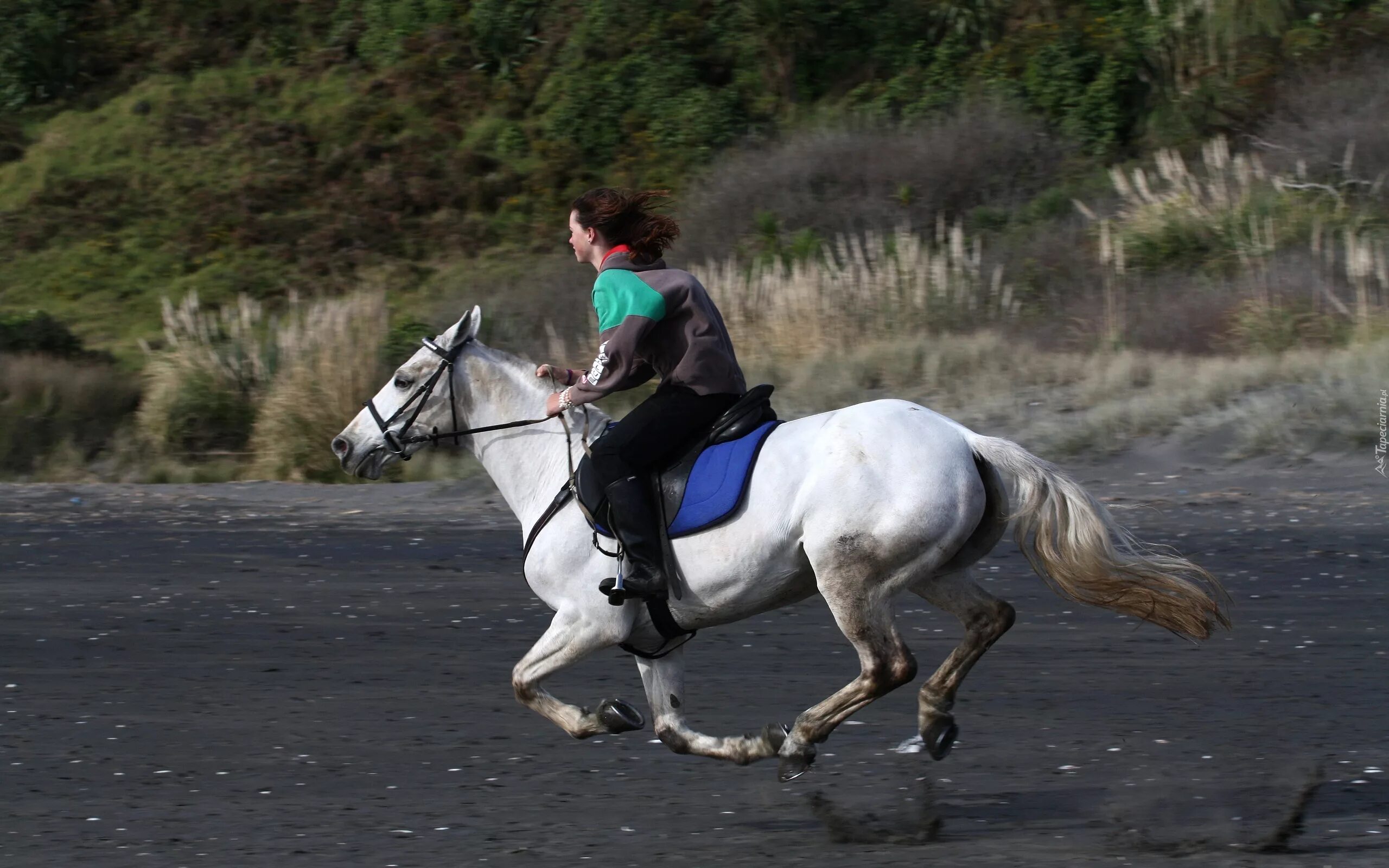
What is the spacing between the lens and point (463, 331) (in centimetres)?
684

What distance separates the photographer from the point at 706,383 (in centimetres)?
630

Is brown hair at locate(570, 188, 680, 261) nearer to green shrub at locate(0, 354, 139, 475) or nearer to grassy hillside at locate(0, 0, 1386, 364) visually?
green shrub at locate(0, 354, 139, 475)

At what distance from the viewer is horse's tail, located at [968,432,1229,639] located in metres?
6.25

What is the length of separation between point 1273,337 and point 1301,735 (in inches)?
510

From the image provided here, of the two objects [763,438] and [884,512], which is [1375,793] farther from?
[763,438]

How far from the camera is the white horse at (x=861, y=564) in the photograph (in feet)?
19.9

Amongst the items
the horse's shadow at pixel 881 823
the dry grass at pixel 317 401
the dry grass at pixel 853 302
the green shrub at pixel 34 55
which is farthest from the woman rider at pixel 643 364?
the green shrub at pixel 34 55

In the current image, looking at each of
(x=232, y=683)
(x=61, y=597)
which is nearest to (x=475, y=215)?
(x=61, y=597)

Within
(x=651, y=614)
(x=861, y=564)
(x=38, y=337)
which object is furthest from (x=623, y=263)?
(x=38, y=337)

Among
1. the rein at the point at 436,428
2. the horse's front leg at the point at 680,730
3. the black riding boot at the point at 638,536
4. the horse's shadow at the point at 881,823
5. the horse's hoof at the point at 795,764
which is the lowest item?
the horse's shadow at the point at 881,823

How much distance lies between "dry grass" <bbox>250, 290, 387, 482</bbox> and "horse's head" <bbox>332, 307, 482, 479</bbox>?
11.4m

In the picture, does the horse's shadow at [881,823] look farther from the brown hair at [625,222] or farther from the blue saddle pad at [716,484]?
the brown hair at [625,222]

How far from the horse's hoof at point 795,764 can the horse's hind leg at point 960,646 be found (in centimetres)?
46

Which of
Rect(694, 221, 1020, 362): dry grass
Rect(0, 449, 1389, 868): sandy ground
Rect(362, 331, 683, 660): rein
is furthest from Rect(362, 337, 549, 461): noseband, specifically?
Rect(694, 221, 1020, 362): dry grass
